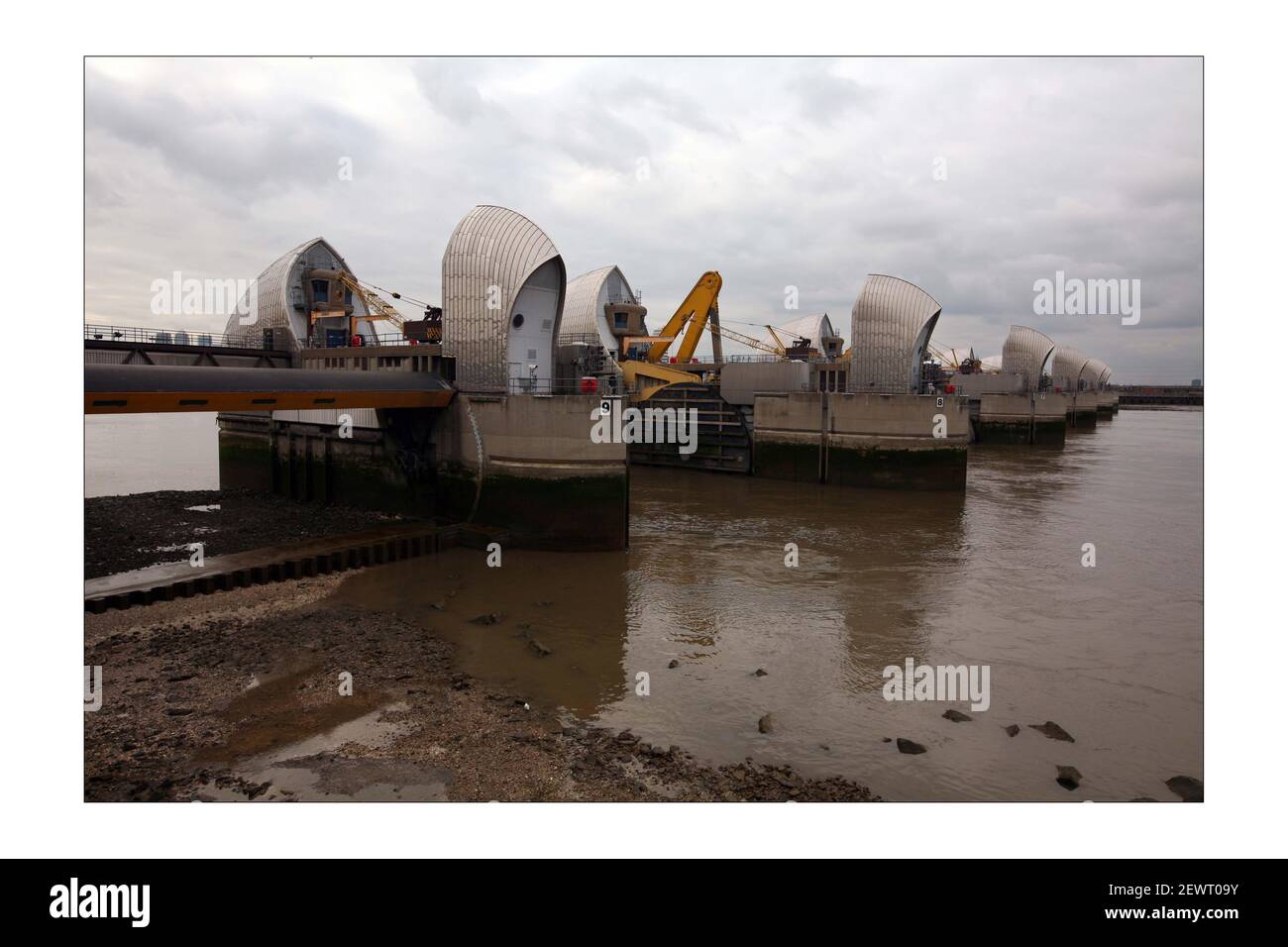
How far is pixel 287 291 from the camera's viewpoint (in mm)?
37438

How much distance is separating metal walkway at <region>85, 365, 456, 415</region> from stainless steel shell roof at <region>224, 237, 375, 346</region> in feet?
60.0

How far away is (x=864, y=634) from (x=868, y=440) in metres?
20.1

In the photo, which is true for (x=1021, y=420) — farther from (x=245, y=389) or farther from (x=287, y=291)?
(x=245, y=389)

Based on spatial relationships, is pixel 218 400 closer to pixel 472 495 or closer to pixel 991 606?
pixel 472 495

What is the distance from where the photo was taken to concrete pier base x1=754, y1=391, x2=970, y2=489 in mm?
32781

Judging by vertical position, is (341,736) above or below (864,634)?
below

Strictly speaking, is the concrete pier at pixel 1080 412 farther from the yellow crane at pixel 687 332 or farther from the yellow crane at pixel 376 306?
the yellow crane at pixel 376 306

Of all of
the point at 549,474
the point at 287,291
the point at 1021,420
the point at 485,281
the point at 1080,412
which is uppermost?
the point at 287,291

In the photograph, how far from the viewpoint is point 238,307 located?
136 ft

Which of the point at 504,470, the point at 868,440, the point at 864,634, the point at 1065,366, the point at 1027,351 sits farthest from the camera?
the point at 1065,366

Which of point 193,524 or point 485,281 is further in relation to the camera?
point 193,524

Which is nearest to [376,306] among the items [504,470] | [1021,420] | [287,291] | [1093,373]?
[287,291]

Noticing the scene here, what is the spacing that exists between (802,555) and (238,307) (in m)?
34.8

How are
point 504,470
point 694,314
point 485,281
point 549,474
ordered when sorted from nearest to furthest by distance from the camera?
point 549,474
point 504,470
point 485,281
point 694,314
